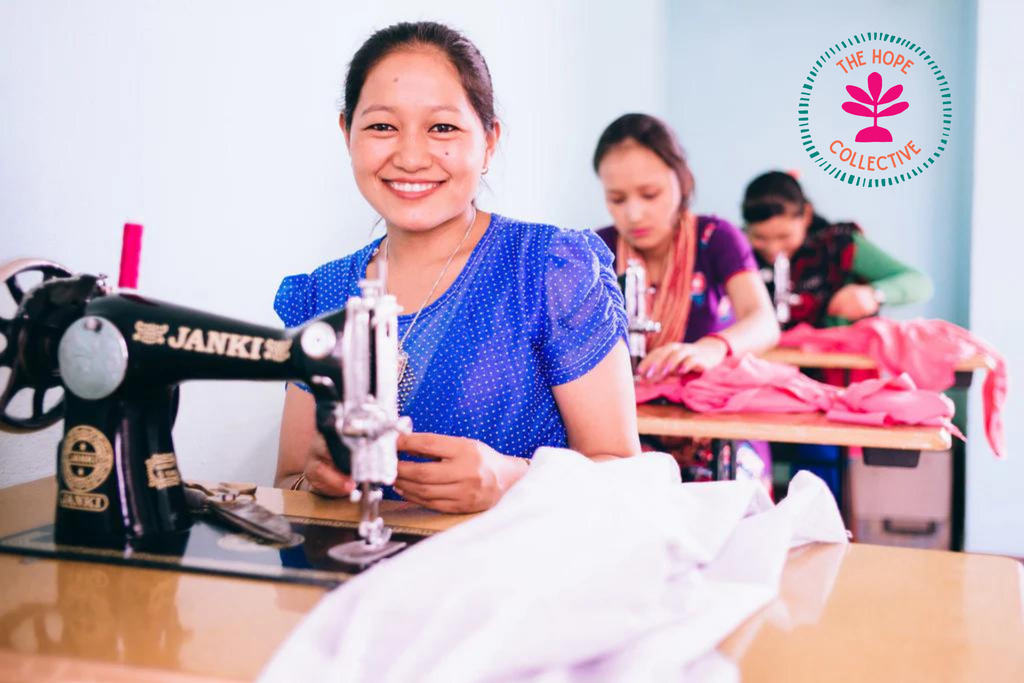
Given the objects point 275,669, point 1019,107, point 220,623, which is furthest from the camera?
point 1019,107

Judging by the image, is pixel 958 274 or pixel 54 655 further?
pixel 958 274

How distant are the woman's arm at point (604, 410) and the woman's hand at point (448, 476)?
0.87 ft

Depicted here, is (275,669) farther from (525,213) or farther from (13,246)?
(525,213)

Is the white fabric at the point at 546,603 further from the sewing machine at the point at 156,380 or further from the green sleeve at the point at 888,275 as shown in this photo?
the green sleeve at the point at 888,275

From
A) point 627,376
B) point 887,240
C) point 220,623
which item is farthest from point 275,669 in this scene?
point 887,240

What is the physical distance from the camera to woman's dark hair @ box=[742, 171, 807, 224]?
439cm

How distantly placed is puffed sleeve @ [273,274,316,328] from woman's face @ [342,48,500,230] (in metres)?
0.24

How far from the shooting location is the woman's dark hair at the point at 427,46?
1.46m

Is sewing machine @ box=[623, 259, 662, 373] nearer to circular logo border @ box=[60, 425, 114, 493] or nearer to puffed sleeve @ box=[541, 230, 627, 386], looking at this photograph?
puffed sleeve @ box=[541, 230, 627, 386]

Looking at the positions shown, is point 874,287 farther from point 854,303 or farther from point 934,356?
point 934,356

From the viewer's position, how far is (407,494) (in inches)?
46.8

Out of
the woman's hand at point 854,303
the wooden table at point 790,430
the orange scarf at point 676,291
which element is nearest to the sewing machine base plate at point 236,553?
the wooden table at point 790,430

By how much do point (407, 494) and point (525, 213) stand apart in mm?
2627

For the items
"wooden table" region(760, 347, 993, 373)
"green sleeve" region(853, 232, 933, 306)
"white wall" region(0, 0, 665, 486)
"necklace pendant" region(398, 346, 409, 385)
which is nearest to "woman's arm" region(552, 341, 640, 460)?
"necklace pendant" region(398, 346, 409, 385)
